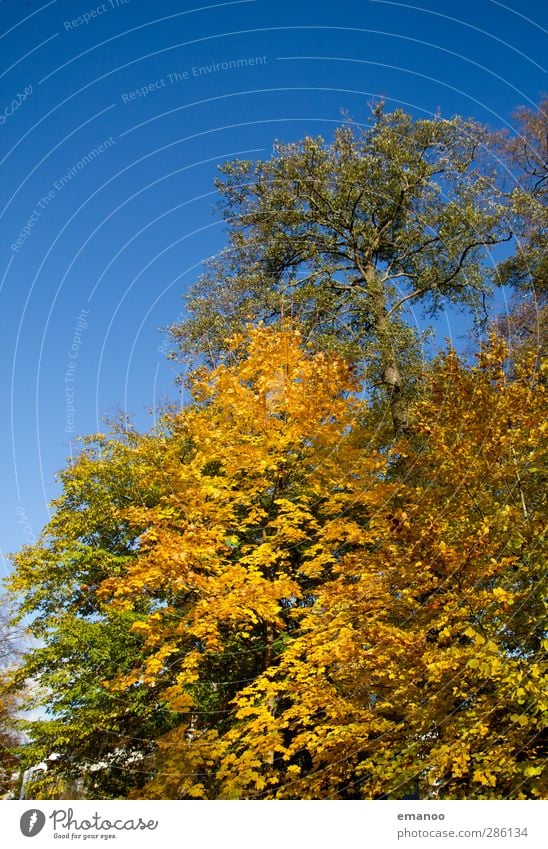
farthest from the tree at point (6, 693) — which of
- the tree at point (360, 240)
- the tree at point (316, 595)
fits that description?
the tree at point (360, 240)

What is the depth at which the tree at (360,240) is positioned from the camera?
1755 cm

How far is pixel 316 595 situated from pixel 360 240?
1249 centimetres

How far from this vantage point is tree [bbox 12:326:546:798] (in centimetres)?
890

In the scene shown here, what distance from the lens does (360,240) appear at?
66.8 ft

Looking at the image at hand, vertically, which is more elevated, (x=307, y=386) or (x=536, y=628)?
(x=307, y=386)

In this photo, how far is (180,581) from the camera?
12898 millimetres

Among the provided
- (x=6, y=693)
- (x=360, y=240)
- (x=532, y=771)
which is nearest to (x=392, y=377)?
(x=360, y=240)

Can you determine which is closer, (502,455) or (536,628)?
(536,628)

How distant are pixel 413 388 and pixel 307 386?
3271 mm

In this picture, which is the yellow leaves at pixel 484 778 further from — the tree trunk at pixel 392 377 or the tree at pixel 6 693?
the tree at pixel 6 693

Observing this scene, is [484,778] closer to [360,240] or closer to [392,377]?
[392,377]

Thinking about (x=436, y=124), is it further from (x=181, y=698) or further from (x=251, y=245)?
(x=181, y=698)

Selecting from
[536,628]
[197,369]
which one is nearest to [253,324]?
[197,369]

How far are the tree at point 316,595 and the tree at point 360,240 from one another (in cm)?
125
